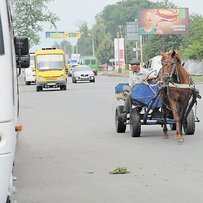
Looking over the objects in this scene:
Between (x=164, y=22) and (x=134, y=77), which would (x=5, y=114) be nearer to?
(x=134, y=77)

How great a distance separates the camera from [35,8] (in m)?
78.5

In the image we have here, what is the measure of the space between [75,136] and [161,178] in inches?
243

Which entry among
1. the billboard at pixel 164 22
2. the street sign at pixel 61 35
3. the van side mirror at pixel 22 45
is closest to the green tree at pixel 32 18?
the billboard at pixel 164 22

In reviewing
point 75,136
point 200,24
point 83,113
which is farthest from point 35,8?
point 75,136

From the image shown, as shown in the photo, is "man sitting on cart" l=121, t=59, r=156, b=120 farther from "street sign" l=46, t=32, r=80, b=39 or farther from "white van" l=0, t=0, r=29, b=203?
"street sign" l=46, t=32, r=80, b=39

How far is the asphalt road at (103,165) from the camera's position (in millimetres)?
8719

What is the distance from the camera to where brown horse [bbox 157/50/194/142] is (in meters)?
13.9

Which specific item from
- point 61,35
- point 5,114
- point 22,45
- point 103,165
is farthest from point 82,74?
point 61,35

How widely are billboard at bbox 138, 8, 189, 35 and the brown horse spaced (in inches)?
2752

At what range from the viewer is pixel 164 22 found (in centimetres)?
8375

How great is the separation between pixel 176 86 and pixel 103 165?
3416mm

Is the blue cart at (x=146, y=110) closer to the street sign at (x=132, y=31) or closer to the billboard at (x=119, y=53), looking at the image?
the street sign at (x=132, y=31)

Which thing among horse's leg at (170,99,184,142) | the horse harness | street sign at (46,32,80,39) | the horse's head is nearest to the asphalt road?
horse's leg at (170,99,184,142)

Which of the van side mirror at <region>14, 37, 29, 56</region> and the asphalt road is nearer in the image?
the asphalt road
